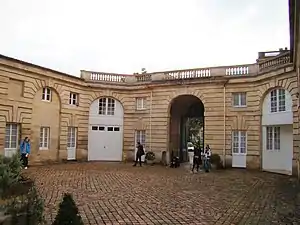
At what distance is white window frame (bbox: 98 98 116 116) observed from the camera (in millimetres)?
24656

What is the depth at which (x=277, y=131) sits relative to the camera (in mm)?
19078

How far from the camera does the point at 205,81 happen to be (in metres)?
22.0

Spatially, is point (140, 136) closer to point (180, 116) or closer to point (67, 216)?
point (180, 116)

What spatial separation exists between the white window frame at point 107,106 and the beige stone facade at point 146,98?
525mm

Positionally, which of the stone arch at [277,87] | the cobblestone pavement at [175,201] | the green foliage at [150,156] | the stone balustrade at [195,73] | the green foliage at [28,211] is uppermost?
the stone balustrade at [195,73]

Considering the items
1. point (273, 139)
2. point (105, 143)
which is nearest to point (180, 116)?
point (105, 143)

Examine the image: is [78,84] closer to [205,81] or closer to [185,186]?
[205,81]

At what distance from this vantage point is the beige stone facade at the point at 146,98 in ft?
59.9

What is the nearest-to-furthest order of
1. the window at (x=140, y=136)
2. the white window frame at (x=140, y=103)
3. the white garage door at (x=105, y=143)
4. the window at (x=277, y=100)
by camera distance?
the window at (x=277, y=100)
the white garage door at (x=105, y=143)
the window at (x=140, y=136)
the white window frame at (x=140, y=103)

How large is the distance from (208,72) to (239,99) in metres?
3.00

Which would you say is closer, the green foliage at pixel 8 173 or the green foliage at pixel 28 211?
the green foliage at pixel 28 211

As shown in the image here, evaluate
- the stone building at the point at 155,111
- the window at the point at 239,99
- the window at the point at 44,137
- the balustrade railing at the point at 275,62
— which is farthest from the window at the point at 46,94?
the balustrade railing at the point at 275,62

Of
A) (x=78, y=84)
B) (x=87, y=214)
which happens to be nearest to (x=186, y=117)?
(x=78, y=84)

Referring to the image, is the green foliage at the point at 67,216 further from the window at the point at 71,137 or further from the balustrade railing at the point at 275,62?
the window at the point at 71,137
